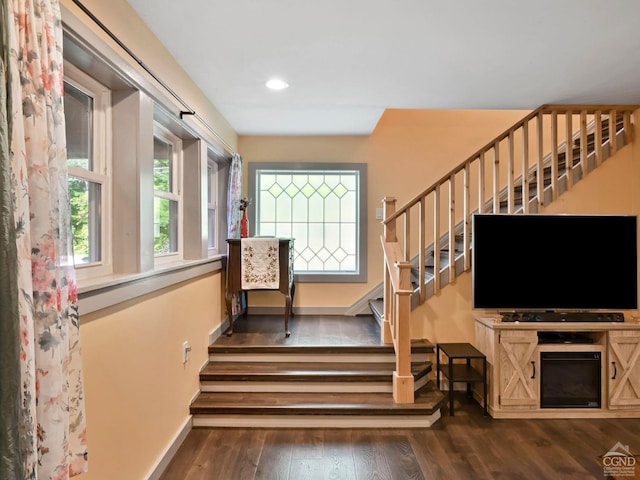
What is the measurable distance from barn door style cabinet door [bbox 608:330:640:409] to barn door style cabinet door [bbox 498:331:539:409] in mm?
574

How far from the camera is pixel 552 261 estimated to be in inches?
121

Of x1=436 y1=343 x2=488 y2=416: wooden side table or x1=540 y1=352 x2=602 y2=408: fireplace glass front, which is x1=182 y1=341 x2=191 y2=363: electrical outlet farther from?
x1=540 y1=352 x2=602 y2=408: fireplace glass front

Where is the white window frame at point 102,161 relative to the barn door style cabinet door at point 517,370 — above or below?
above

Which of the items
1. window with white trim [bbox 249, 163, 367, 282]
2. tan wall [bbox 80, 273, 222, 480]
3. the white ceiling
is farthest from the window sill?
window with white trim [bbox 249, 163, 367, 282]

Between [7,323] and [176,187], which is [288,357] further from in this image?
[7,323]

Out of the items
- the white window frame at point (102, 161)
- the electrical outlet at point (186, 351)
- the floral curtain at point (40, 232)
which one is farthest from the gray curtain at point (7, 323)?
the electrical outlet at point (186, 351)

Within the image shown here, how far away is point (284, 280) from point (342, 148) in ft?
6.21

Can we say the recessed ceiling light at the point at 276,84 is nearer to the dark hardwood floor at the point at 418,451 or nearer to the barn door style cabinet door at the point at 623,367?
the dark hardwood floor at the point at 418,451

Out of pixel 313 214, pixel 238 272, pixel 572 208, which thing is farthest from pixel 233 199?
pixel 572 208

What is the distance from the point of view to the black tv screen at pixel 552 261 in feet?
9.98

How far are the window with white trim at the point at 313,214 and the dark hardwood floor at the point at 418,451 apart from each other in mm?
2184

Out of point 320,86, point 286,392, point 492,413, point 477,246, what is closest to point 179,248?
point 286,392

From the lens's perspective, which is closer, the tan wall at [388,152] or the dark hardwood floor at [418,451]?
the dark hardwood floor at [418,451]

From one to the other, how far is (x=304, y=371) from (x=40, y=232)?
2377mm
